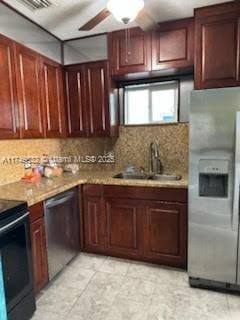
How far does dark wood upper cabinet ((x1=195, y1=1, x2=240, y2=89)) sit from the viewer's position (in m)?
2.02

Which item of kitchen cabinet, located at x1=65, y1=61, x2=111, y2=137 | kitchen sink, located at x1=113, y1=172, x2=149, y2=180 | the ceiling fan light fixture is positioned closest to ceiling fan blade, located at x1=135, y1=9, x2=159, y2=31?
the ceiling fan light fixture

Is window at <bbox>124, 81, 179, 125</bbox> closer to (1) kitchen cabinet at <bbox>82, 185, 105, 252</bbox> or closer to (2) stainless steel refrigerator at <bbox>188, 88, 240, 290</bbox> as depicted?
(2) stainless steel refrigerator at <bbox>188, 88, 240, 290</bbox>

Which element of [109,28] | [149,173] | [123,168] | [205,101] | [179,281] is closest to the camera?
[205,101]

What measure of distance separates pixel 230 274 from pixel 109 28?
266cm

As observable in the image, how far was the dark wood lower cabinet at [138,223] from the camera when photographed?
91.8 inches

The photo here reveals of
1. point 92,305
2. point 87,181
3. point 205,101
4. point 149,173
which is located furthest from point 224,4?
point 92,305

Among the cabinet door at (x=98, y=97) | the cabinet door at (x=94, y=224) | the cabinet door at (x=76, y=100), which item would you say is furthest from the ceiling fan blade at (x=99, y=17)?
the cabinet door at (x=94, y=224)

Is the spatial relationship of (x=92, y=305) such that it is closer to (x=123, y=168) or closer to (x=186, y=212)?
(x=186, y=212)

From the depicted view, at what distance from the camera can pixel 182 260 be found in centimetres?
237

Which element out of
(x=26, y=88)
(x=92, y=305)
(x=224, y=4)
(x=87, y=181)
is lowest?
(x=92, y=305)

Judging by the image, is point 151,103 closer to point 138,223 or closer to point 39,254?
point 138,223

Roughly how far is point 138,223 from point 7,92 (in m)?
1.74

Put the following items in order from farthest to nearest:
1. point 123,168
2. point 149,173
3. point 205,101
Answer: point 123,168, point 149,173, point 205,101

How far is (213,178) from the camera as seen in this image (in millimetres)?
2010
